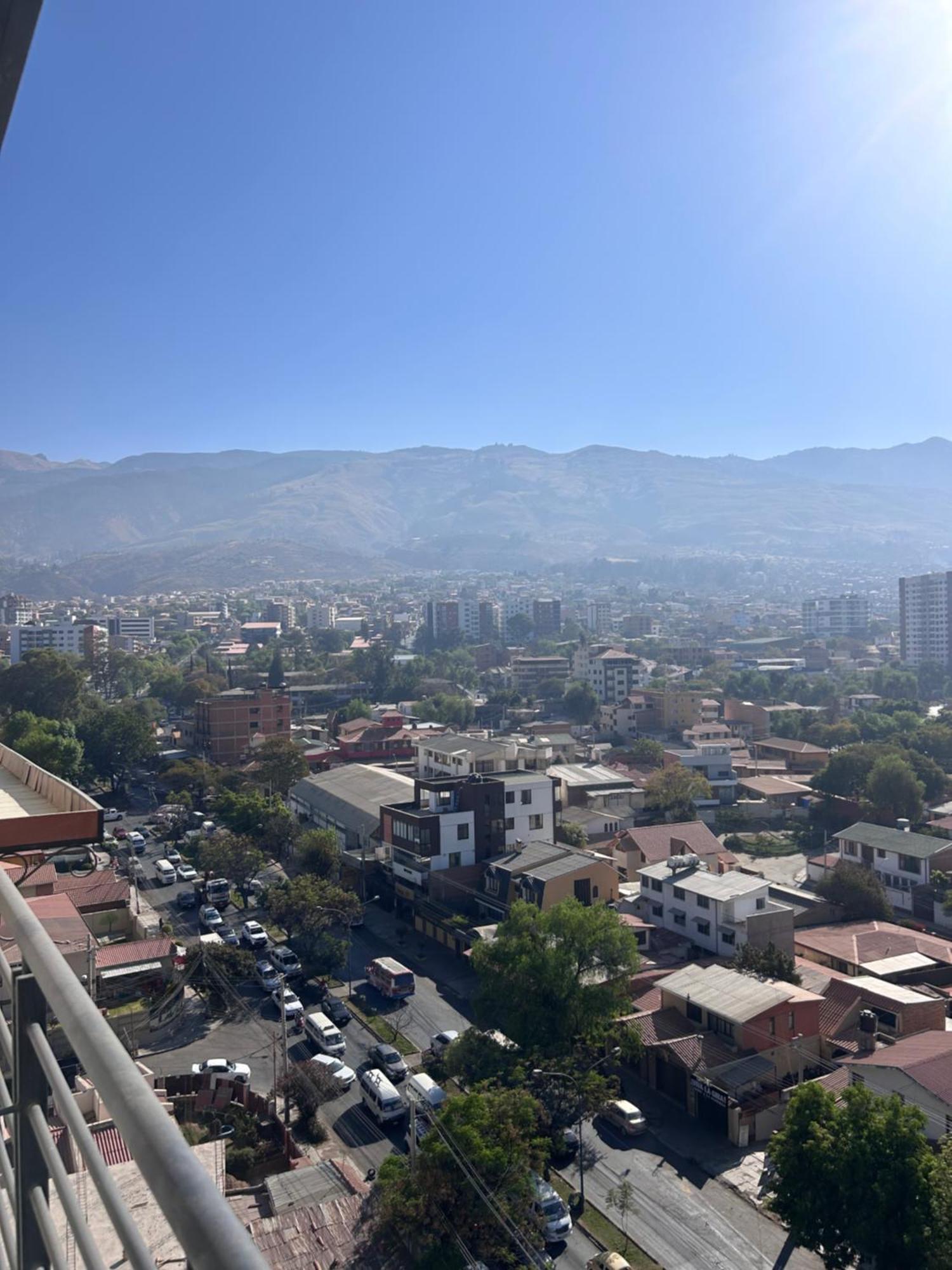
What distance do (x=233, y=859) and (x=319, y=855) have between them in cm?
121

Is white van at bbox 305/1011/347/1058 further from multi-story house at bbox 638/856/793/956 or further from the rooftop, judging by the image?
the rooftop

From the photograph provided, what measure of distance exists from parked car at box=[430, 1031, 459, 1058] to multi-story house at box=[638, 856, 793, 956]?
367 cm

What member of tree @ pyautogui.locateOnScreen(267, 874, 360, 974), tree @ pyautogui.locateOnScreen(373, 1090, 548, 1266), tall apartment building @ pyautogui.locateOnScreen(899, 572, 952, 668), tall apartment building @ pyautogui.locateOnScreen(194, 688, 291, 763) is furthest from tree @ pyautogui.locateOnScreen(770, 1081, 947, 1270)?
tall apartment building @ pyautogui.locateOnScreen(899, 572, 952, 668)

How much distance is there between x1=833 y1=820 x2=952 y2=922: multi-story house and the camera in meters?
13.7

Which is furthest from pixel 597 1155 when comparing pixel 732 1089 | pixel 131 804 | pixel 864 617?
pixel 864 617

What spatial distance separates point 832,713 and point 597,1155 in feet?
82.3

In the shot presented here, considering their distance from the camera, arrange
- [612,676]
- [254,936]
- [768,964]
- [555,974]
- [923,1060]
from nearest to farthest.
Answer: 1. [923,1060]
2. [555,974]
3. [768,964]
4. [254,936]
5. [612,676]

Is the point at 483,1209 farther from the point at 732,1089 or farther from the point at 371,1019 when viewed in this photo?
the point at 371,1019

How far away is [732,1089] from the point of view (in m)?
7.92

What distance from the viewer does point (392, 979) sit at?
1022 cm

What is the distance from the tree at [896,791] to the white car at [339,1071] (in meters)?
12.6

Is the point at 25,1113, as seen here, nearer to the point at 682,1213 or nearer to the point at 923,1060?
the point at 682,1213

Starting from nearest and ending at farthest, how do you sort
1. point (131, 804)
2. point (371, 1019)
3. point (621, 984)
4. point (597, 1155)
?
point (597, 1155), point (621, 984), point (371, 1019), point (131, 804)

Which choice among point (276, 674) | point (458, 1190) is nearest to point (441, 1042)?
point (458, 1190)
